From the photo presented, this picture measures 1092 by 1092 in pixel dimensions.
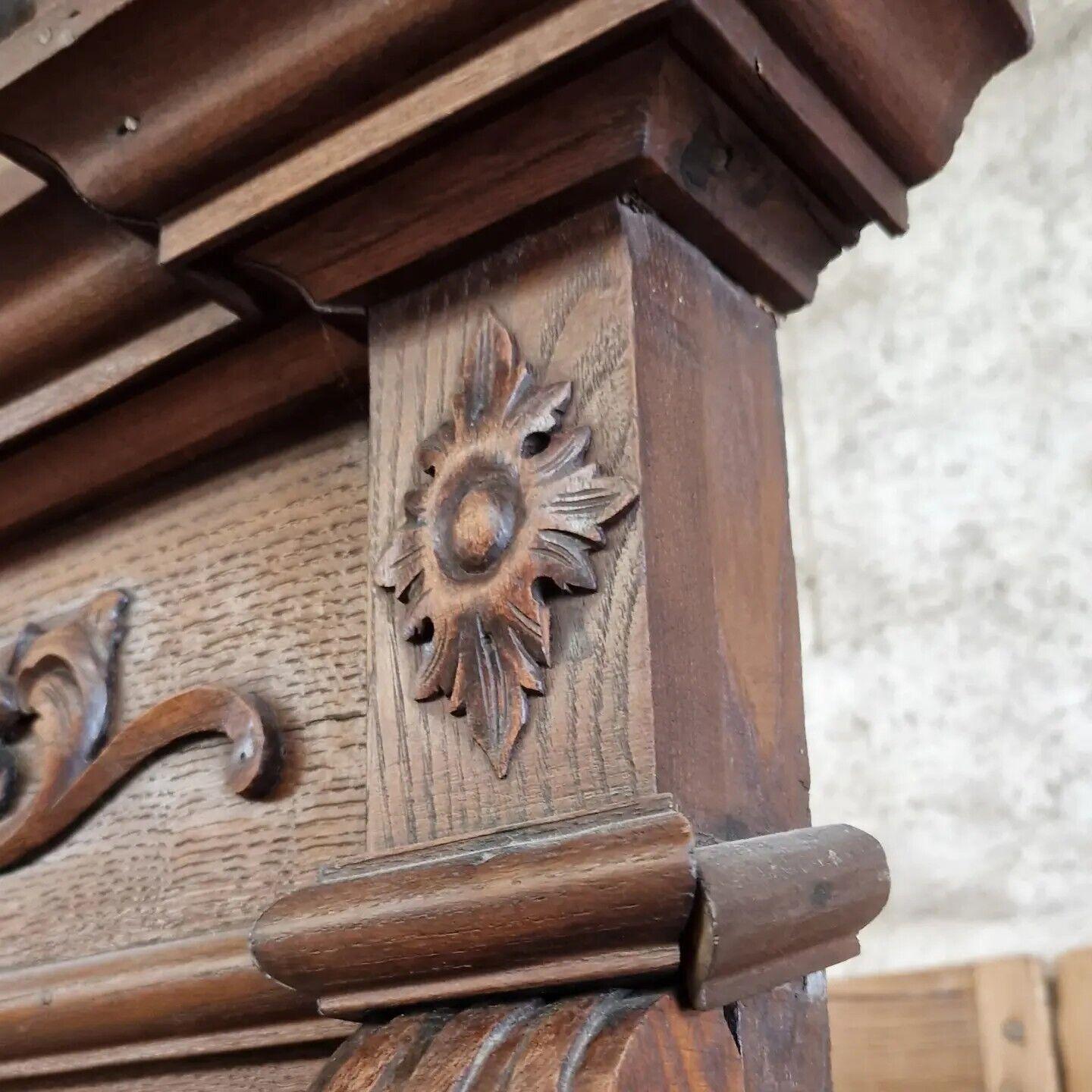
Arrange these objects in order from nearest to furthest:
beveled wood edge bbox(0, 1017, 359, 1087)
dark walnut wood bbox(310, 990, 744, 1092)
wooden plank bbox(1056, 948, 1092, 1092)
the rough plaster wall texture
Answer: dark walnut wood bbox(310, 990, 744, 1092)
beveled wood edge bbox(0, 1017, 359, 1087)
wooden plank bbox(1056, 948, 1092, 1092)
the rough plaster wall texture

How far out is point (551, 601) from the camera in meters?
0.34

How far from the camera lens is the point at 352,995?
335 millimetres

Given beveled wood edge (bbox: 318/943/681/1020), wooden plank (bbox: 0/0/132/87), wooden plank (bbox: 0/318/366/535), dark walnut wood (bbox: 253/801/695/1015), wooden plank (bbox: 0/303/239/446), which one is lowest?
beveled wood edge (bbox: 318/943/681/1020)

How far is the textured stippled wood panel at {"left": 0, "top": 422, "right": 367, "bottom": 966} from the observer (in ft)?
1.46

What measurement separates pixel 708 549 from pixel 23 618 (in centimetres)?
37

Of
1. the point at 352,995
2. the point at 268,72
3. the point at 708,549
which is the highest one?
the point at 268,72

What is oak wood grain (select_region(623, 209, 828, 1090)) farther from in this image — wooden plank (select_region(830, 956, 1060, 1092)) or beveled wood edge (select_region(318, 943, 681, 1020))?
wooden plank (select_region(830, 956, 1060, 1092))

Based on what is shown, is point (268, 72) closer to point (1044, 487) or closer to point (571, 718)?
point (571, 718)

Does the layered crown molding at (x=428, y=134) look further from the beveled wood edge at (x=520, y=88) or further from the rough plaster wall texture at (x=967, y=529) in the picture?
the rough plaster wall texture at (x=967, y=529)

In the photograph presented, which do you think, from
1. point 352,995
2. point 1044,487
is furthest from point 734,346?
point 1044,487

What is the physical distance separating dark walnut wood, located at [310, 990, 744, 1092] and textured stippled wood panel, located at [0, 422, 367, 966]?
0.36 ft

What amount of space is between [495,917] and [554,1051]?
33mm

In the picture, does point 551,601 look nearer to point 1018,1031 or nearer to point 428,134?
point 428,134

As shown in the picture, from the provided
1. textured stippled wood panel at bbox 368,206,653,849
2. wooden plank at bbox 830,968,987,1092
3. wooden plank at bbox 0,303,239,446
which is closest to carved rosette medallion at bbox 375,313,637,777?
textured stippled wood panel at bbox 368,206,653,849
